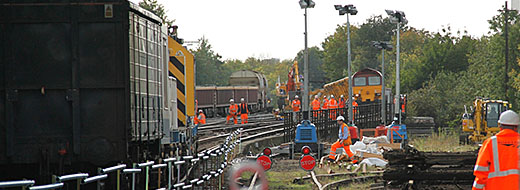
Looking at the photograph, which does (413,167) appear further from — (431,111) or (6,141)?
(431,111)

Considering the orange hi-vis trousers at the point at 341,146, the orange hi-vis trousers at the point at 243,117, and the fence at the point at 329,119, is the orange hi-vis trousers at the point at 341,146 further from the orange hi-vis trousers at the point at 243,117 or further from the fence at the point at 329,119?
the orange hi-vis trousers at the point at 243,117

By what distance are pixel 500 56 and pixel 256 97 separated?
95.9 ft

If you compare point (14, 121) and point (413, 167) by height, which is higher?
point (14, 121)

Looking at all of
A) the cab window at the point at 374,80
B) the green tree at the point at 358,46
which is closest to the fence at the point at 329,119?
the cab window at the point at 374,80

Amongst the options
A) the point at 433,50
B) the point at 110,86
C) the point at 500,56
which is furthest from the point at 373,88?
the point at 110,86

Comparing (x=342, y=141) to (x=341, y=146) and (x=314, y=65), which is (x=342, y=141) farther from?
(x=314, y=65)

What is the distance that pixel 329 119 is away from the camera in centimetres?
3669

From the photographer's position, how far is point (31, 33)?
11625mm

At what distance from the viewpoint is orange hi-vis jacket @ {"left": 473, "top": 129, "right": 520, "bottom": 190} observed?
29.2 ft

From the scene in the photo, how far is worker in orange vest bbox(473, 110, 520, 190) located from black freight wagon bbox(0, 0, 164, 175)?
498cm

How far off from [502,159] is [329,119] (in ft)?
91.2

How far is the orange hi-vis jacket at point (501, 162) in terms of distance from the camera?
889cm

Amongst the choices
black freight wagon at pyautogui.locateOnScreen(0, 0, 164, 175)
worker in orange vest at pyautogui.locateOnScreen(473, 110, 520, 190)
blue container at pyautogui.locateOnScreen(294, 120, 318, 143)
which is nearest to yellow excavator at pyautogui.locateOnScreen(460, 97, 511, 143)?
blue container at pyautogui.locateOnScreen(294, 120, 318, 143)

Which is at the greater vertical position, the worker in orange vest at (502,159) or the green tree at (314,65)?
the green tree at (314,65)
